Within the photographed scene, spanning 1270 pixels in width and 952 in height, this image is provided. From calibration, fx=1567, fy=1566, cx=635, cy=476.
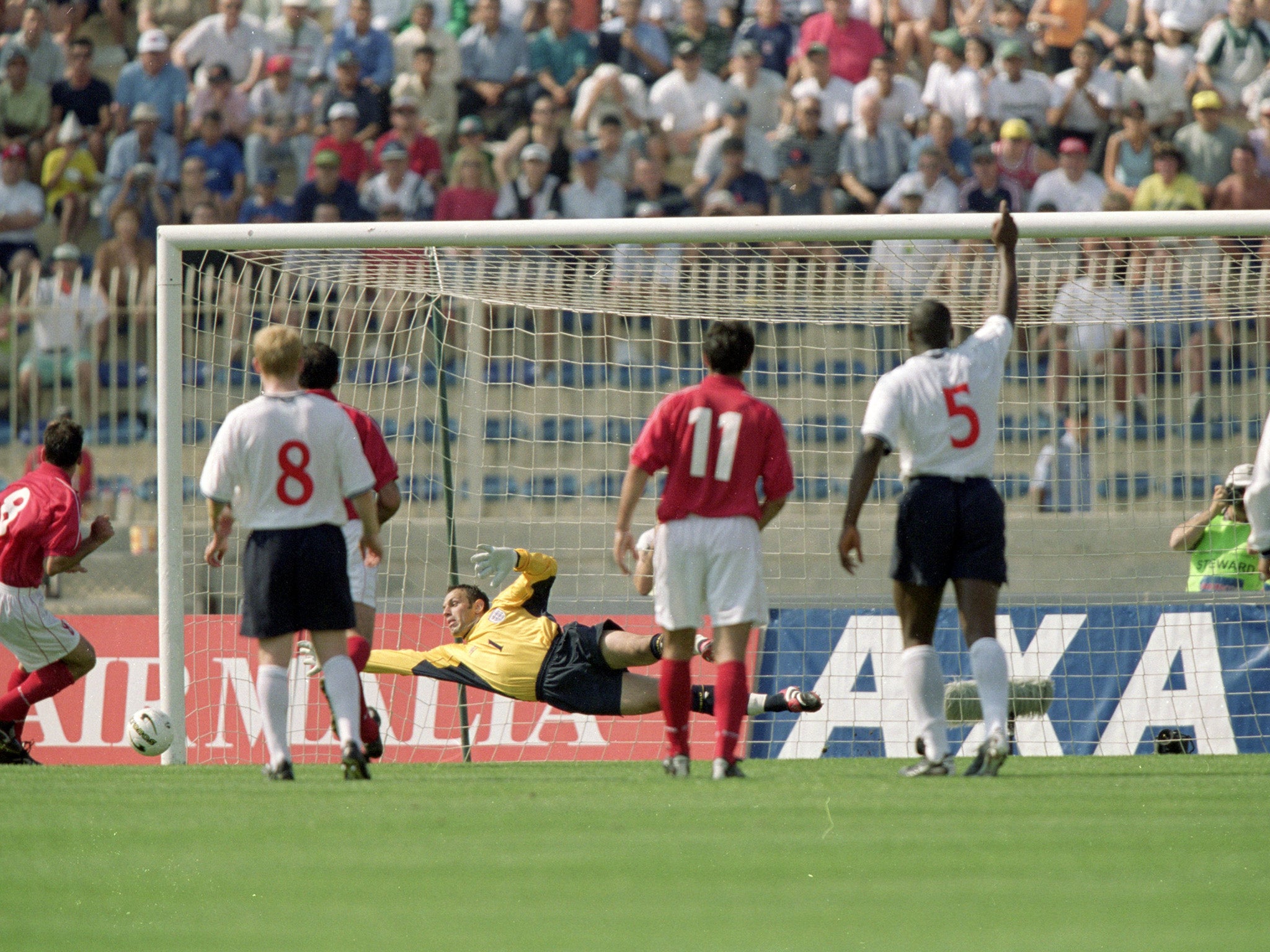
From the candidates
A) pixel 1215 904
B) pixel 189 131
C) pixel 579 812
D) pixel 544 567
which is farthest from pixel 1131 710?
pixel 189 131

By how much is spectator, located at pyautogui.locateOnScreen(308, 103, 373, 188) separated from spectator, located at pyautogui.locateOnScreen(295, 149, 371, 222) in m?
0.51

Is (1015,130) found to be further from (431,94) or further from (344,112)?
(344,112)

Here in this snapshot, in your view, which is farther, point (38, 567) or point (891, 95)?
point (891, 95)

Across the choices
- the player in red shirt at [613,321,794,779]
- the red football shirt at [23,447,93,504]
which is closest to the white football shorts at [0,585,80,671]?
the red football shirt at [23,447,93,504]

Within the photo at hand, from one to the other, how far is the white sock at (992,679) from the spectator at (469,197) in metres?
→ 9.82

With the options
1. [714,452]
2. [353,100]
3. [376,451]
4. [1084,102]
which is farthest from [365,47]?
[714,452]

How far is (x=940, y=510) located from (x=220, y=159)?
11.7m

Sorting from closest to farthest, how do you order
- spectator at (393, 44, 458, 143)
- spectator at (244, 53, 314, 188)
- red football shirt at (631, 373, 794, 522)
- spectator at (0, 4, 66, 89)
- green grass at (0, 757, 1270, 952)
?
green grass at (0, 757, 1270, 952)
red football shirt at (631, 373, 794, 522)
spectator at (244, 53, 314, 188)
spectator at (393, 44, 458, 143)
spectator at (0, 4, 66, 89)

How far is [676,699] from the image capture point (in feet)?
21.5

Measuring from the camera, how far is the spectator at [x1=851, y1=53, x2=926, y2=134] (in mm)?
15578

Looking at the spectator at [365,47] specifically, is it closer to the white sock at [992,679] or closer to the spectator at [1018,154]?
the spectator at [1018,154]

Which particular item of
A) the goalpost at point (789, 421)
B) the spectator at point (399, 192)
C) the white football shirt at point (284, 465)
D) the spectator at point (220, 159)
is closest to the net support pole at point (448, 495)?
the goalpost at point (789, 421)

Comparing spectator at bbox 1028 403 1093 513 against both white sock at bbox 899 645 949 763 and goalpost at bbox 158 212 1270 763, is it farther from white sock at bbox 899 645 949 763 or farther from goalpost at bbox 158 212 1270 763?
white sock at bbox 899 645 949 763

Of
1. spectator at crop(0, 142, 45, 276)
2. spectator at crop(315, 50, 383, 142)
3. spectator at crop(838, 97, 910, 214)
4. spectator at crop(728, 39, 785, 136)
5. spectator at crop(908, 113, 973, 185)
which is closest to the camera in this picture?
spectator at crop(908, 113, 973, 185)
